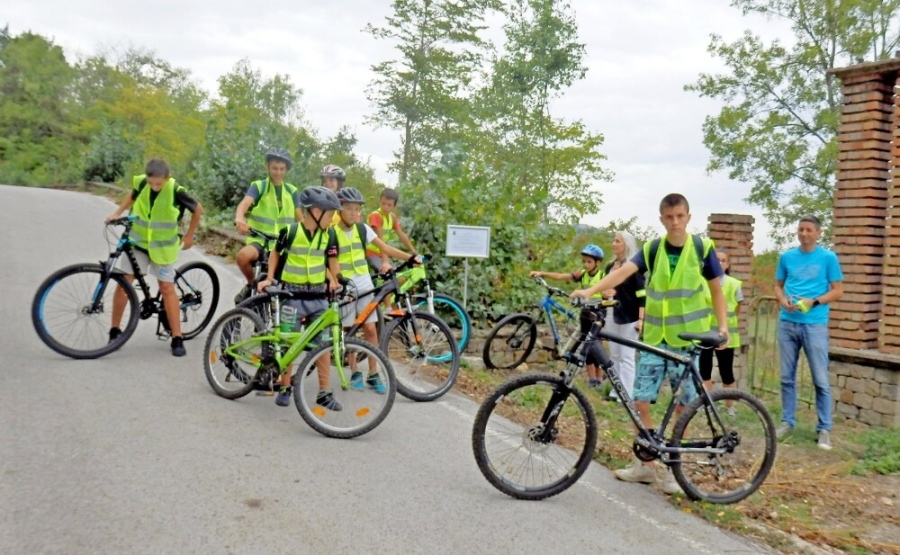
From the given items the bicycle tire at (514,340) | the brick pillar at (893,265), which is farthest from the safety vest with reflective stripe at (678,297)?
the brick pillar at (893,265)

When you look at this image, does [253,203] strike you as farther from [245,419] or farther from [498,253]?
[498,253]

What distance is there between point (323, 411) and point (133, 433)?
4.41 ft

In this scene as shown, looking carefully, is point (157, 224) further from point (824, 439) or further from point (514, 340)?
point (824, 439)

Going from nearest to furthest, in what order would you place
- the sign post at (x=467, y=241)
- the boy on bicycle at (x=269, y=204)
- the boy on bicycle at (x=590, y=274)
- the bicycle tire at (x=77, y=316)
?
1. the bicycle tire at (x=77, y=316)
2. the boy on bicycle at (x=269, y=204)
3. the boy on bicycle at (x=590, y=274)
4. the sign post at (x=467, y=241)

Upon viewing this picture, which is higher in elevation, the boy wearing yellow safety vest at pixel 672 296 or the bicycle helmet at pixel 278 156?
the bicycle helmet at pixel 278 156

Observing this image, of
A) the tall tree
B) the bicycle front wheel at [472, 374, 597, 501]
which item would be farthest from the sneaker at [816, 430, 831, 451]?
the tall tree

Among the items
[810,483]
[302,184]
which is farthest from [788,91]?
[810,483]

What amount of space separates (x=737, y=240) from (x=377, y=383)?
7.89 metres

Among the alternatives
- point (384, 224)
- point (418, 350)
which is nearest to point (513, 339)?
point (384, 224)

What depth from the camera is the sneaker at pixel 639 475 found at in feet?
18.6

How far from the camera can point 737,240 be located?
39.2 feet

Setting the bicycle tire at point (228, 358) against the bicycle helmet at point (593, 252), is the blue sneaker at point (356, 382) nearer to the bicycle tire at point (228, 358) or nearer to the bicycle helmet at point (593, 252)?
the bicycle tire at point (228, 358)

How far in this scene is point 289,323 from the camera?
6516mm

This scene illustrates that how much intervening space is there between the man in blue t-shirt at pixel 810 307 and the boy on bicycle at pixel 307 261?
4746 mm
